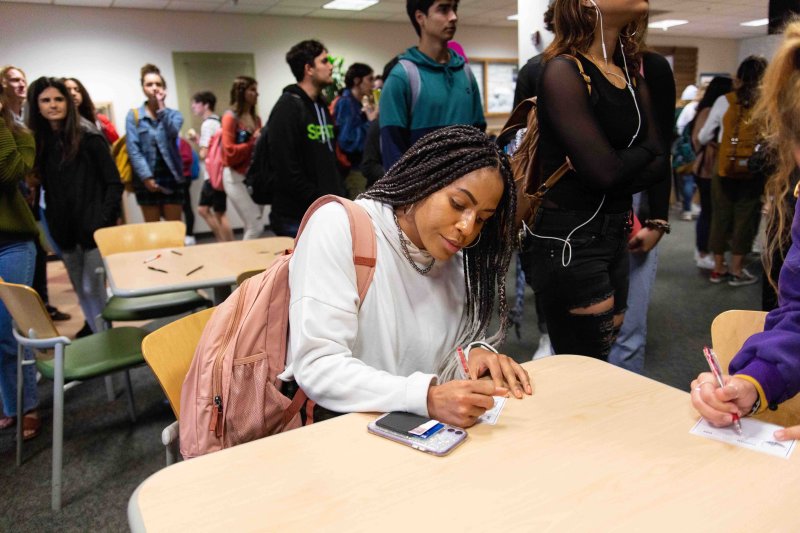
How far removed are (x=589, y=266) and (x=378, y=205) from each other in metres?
0.61

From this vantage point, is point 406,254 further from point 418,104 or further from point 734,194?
point 734,194

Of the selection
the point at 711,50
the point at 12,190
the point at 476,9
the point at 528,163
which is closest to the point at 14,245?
the point at 12,190

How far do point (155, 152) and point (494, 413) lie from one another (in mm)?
4649

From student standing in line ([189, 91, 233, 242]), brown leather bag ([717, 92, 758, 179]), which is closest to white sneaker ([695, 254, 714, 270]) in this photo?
brown leather bag ([717, 92, 758, 179])

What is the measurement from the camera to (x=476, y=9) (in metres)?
8.55

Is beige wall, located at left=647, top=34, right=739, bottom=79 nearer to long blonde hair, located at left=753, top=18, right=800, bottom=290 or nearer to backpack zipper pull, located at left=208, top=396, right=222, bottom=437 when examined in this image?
long blonde hair, located at left=753, top=18, right=800, bottom=290

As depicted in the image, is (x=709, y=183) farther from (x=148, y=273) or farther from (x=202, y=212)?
(x=202, y=212)

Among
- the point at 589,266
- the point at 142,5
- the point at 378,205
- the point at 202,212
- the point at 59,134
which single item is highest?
the point at 142,5

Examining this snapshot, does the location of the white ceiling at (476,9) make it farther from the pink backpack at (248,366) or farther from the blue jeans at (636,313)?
the pink backpack at (248,366)

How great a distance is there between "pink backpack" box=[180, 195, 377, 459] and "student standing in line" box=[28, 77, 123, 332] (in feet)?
7.40

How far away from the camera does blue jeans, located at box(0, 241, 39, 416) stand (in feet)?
8.23

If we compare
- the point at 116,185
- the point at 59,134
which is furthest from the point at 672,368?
the point at 59,134

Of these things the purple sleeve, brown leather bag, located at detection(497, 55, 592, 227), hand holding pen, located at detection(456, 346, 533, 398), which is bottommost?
hand holding pen, located at detection(456, 346, 533, 398)

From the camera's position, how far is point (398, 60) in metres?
2.48
